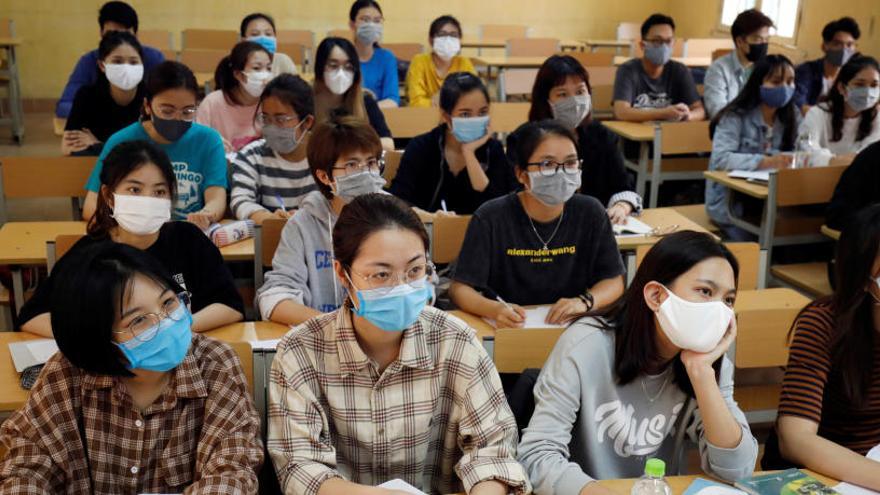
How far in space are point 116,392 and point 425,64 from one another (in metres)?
5.04

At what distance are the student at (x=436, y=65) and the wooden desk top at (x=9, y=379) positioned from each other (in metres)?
4.28

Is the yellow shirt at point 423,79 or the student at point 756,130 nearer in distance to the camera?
the student at point 756,130

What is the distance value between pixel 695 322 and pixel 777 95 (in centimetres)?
310

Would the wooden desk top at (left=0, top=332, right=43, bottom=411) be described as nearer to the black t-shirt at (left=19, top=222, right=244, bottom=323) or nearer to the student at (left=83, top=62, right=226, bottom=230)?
the black t-shirt at (left=19, top=222, right=244, bottom=323)

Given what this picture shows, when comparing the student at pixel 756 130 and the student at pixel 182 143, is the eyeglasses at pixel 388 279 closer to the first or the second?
the student at pixel 182 143

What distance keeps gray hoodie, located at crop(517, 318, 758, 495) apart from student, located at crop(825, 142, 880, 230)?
2.05 meters

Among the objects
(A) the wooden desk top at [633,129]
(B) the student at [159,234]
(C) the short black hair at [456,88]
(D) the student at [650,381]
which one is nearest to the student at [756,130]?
(A) the wooden desk top at [633,129]

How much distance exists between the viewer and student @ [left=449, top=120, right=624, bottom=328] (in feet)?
9.18

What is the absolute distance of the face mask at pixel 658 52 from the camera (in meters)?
6.00

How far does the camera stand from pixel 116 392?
1.76 meters

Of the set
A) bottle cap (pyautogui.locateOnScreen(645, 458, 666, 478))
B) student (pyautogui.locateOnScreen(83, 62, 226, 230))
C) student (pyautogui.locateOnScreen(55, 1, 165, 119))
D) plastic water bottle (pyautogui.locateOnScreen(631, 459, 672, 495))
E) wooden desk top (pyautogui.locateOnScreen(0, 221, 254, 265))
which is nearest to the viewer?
bottle cap (pyautogui.locateOnScreen(645, 458, 666, 478))

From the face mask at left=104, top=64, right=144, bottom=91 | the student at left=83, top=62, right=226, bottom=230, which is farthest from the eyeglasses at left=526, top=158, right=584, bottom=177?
the face mask at left=104, top=64, right=144, bottom=91

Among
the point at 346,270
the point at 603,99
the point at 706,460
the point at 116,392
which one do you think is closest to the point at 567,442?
the point at 706,460

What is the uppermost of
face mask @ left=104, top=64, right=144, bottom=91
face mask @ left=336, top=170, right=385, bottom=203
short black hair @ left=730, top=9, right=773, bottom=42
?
short black hair @ left=730, top=9, right=773, bottom=42
